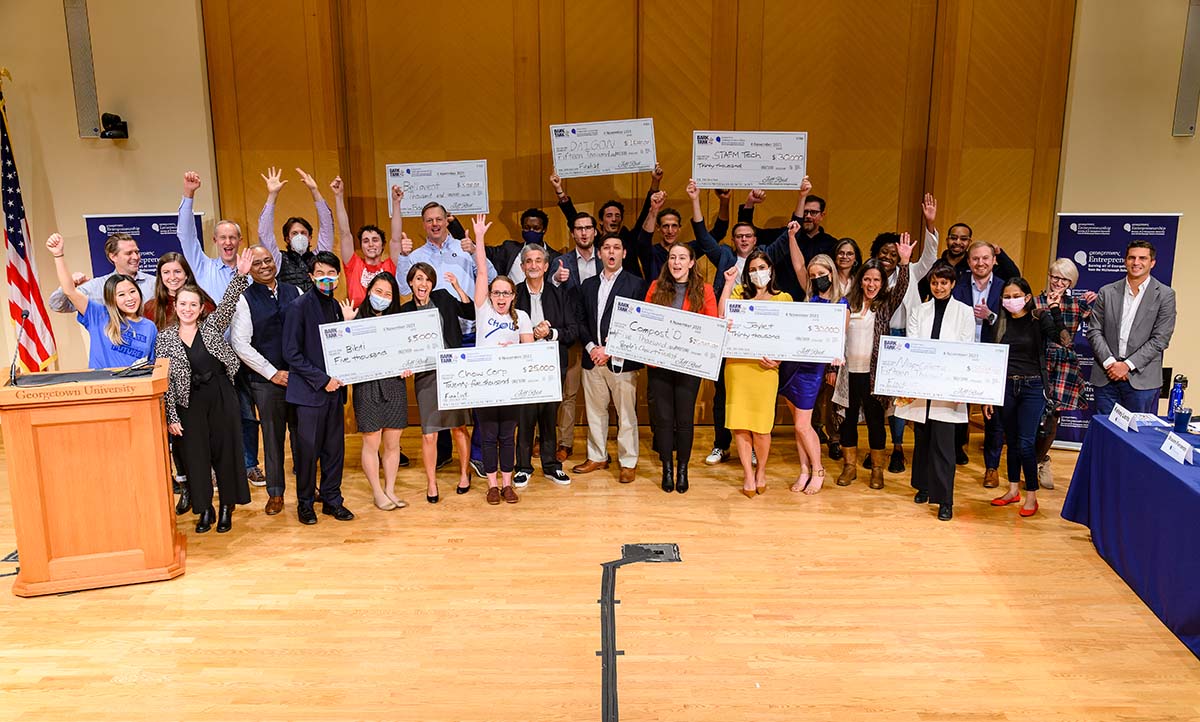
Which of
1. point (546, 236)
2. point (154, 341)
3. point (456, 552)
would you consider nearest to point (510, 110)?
point (546, 236)

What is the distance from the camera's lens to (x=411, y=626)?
3.91m

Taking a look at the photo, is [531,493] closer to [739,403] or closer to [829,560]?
[739,403]

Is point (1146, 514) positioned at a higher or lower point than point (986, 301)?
lower

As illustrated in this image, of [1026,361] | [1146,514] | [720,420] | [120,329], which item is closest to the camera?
[1146,514]

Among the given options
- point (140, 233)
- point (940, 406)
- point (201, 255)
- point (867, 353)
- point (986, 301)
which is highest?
point (140, 233)

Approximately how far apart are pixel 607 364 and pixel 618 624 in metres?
2.16

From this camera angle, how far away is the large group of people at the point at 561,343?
4.84m

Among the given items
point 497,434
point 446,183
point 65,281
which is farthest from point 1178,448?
point 65,281

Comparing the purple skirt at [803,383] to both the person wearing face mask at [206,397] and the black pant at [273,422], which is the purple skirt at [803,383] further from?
the person wearing face mask at [206,397]

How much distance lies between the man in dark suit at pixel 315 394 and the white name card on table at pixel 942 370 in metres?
3.32

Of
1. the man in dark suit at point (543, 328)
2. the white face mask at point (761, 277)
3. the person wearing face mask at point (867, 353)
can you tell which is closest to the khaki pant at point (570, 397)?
the man in dark suit at point (543, 328)

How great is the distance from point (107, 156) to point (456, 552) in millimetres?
4628

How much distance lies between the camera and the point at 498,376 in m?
5.09

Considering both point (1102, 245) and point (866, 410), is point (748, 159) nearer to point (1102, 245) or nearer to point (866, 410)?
point (866, 410)
